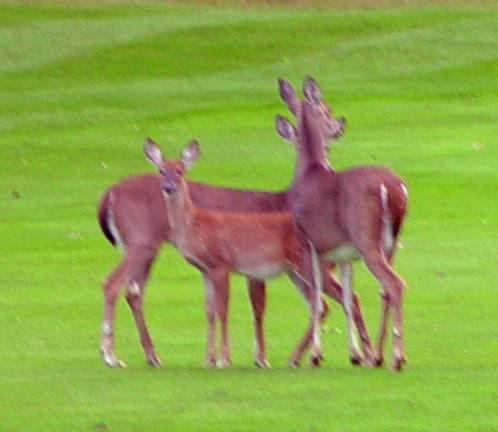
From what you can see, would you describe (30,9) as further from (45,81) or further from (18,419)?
(18,419)

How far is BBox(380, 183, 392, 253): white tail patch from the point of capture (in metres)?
11.5

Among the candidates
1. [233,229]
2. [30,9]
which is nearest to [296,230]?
[233,229]

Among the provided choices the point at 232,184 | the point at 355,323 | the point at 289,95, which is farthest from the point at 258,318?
the point at 232,184

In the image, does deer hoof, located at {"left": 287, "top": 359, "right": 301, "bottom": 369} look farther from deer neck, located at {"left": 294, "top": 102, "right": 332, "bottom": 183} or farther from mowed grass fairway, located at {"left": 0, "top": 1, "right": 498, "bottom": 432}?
deer neck, located at {"left": 294, "top": 102, "right": 332, "bottom": 183}

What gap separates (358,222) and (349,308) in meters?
0.64

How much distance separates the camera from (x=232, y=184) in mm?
20812

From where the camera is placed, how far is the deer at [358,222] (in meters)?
11.5

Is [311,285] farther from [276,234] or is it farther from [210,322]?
[210,322]

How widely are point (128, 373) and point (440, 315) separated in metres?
2.97

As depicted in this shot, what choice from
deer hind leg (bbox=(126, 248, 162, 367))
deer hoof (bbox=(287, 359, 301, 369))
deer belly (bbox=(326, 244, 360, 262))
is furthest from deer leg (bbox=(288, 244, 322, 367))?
deer hind leg (bbox=(126, 248, 162, 367))

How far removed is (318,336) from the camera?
11609 mm

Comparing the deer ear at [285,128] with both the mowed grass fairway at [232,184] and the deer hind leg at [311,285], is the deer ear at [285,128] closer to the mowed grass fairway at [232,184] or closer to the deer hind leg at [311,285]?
the deer hind leg at [311,285]

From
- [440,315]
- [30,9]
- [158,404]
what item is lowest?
[30,9]

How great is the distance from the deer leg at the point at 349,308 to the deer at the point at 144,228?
15cm
